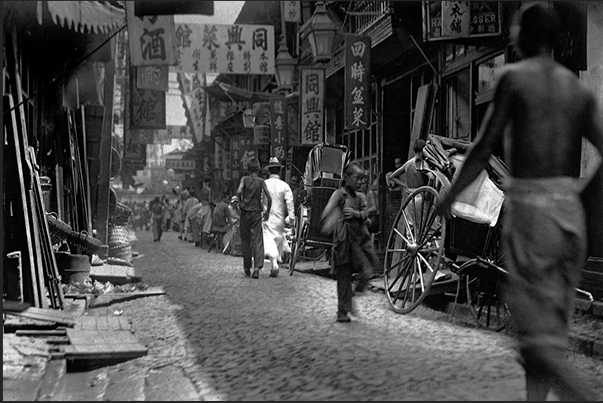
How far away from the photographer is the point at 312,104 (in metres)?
17.3

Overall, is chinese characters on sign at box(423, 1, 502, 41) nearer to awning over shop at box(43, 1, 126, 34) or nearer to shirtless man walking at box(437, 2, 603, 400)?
awning over shop at box(43, 1, 126, 34)

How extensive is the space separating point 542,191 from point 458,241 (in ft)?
11.7

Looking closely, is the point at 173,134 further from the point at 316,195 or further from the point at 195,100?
the point at 316,195

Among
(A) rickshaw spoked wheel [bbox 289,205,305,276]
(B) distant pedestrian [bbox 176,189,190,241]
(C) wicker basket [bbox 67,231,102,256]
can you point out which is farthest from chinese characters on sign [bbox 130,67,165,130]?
(B) distant pedestrian [bbox 176,189,190,241]

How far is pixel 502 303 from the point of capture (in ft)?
23.4

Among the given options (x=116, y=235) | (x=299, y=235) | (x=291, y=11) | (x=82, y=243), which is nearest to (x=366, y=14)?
(x=299, y=235)

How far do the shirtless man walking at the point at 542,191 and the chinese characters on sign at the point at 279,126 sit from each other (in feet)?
56.0

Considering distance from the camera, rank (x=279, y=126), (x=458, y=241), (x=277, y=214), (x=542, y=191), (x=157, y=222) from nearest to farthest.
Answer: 1. (x=542, y=191)
2. (x=458, y=241)
3. (x=277, y=214)
4. (x=279, y=126)
5. (x=157, y=222)

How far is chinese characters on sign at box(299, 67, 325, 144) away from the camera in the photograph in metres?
17.2

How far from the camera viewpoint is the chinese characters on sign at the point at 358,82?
13.7m

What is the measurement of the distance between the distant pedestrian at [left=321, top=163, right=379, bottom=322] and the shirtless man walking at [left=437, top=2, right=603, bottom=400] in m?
3.94

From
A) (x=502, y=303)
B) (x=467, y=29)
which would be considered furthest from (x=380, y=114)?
(x=502, y=303)

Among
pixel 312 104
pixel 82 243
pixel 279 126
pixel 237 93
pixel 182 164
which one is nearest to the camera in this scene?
pixel 82 243

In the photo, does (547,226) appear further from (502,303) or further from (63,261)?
(63,261)
